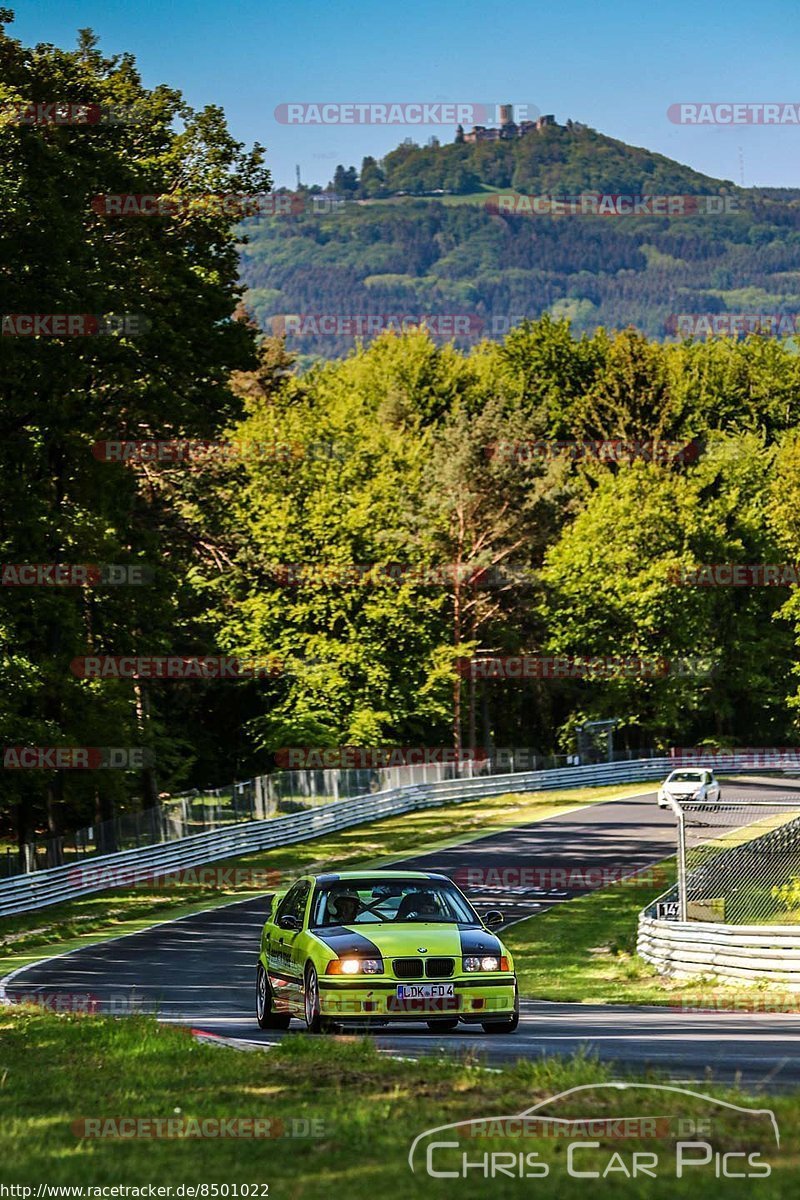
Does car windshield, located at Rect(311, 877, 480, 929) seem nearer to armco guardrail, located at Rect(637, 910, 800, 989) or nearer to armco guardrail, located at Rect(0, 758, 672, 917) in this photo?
armco guardrail, located at Rect(637, 910, 800, 989)

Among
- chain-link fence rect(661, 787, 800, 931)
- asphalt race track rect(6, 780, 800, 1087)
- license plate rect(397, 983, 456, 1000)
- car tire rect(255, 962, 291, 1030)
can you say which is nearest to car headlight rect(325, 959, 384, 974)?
license plate rect(397, 983, 456, 1000)

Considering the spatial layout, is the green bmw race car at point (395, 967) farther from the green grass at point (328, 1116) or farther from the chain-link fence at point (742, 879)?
the chain-link fence at point (742, 879)

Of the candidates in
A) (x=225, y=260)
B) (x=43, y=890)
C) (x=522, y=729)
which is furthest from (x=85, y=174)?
(x=522, y=729)

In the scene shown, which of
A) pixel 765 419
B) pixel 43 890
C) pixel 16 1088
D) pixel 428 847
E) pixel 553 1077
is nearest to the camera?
pixel 553 1077

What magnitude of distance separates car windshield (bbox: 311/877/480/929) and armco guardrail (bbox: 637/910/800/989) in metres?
6.22

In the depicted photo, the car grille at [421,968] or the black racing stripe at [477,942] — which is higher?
the black racing stripe at [477,942]

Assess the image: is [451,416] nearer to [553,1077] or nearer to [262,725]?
[262,725]

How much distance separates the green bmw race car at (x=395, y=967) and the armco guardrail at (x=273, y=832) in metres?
21.0

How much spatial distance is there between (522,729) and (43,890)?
2063 inches

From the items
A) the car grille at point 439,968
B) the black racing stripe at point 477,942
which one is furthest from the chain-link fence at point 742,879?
the car grille at point 439,968

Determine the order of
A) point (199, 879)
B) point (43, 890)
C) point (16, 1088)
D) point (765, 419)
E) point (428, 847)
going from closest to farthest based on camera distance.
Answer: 1. point (16, 1088)
2. point (43, 890)
3. point (199, 879)
4. point (428, 847)
5. point (765, 419)

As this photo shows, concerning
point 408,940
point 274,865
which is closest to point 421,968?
point 408,940

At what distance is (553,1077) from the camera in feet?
28.8

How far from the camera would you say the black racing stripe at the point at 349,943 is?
13.3 metres
